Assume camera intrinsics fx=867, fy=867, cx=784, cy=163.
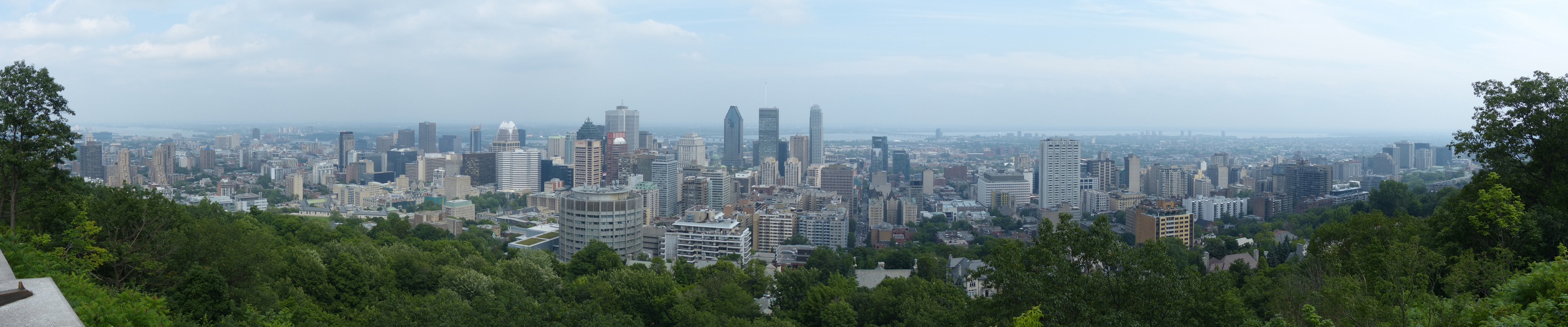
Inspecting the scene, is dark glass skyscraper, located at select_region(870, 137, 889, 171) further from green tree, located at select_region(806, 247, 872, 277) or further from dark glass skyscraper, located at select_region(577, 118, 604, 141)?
green tree, located at select_region(806, 247, 872, 277)

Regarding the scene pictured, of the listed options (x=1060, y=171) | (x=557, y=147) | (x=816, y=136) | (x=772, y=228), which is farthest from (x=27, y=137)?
(x=816, y=136)

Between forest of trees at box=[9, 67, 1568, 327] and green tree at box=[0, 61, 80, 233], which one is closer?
forest of trees at box=[9, 67, 1568, 327]

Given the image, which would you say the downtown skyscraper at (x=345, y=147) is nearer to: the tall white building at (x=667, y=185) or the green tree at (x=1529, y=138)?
the tall white building at (x=667, y=185)

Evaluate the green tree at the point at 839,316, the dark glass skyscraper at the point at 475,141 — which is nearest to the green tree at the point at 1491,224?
the green tree at the point at 839,316

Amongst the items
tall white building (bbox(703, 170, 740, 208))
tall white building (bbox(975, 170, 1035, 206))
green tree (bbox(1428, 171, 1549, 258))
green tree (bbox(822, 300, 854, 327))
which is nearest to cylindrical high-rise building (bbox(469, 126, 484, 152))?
tall white building (bbox(703, 170, 740, 208))

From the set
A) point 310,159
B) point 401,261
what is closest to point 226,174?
point 310,159

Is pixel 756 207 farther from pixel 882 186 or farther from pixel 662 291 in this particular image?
pixel 662 291
